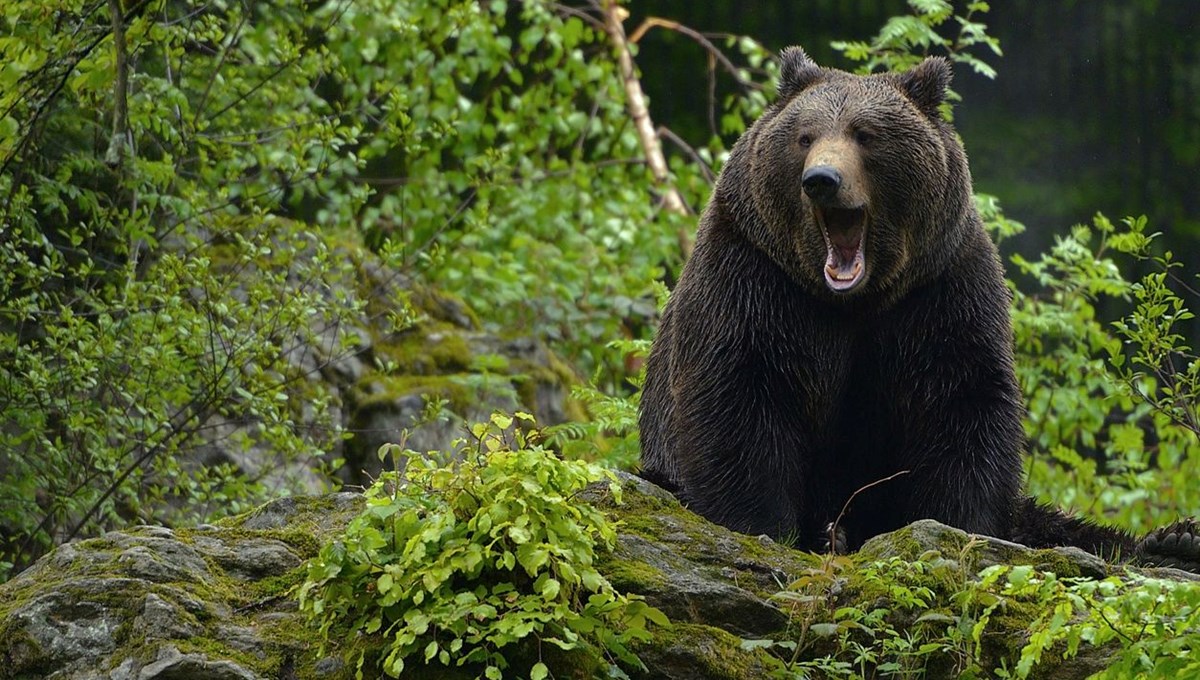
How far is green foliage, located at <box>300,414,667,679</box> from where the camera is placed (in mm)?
3518

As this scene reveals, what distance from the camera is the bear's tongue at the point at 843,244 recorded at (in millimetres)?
5289

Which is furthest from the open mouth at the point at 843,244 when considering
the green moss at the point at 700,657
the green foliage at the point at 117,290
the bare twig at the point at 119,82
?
the bare twig at the point at 119,82

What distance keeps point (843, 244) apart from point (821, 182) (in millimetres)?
390

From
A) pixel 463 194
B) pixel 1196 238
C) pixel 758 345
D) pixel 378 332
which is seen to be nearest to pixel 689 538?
pixel 758 345

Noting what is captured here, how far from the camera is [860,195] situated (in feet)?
17.4

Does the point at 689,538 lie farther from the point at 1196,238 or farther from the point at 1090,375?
the point at 1196,238

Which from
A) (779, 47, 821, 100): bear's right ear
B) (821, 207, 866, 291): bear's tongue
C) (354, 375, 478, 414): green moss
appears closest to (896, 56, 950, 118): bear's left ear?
(779, 47, 821, 100): bear's right ear

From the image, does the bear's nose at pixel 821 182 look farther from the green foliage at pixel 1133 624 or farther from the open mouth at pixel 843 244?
the green foliage at pixel 1133 624

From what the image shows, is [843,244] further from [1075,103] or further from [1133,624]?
[1075,103]

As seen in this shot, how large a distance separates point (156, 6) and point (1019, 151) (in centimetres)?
882

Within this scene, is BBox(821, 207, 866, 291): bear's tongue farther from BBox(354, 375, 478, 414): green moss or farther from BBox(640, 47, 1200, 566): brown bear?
BBox(354, 375, 478, 414): green moss

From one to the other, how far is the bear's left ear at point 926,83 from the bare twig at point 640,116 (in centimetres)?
542

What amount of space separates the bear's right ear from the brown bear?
0.13 metres

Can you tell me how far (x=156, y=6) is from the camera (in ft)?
18.6
